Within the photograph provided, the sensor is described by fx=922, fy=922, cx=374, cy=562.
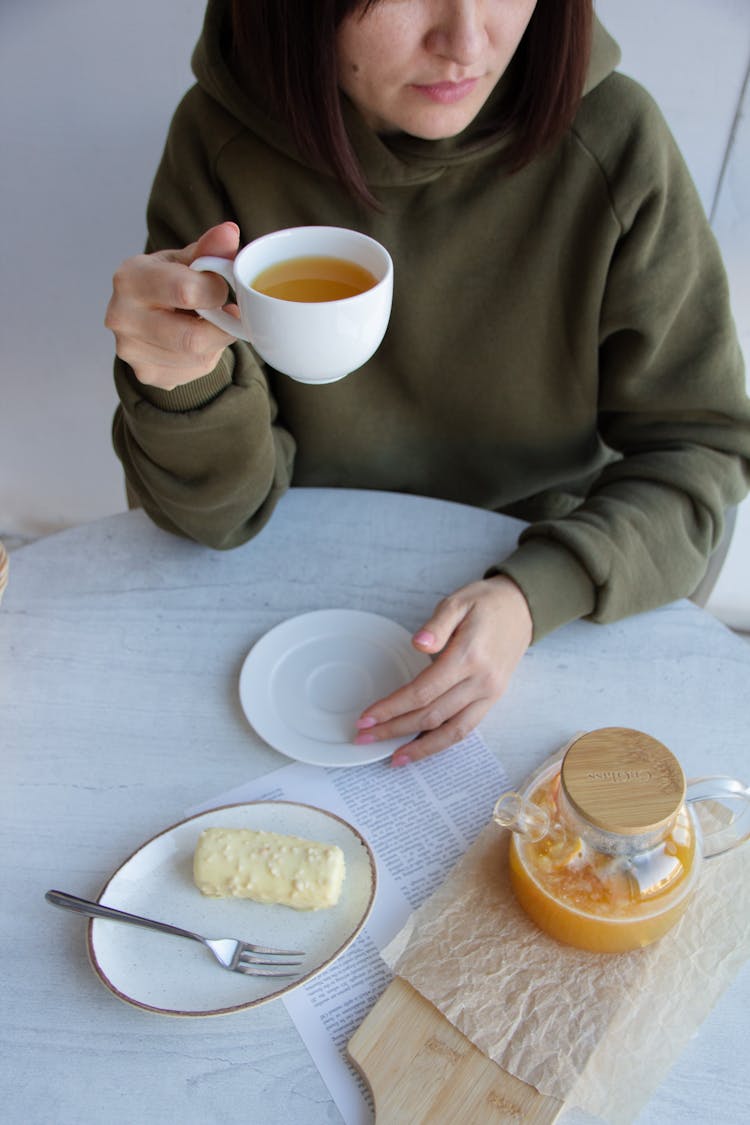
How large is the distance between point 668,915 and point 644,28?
121 cm

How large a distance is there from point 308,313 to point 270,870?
18.2 inches

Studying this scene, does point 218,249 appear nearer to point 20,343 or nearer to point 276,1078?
point 276,1078

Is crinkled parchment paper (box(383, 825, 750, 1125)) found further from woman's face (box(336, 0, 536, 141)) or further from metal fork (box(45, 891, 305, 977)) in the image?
woman's face (box(336, 0, 536, 141))

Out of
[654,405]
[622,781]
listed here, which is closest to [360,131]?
[654,405]

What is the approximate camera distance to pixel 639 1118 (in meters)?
0.66

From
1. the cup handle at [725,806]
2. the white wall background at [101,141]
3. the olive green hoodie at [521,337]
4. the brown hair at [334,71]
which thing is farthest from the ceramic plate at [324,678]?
the white wall background at [101,141]

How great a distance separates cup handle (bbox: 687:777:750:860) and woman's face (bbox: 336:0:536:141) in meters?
0.69

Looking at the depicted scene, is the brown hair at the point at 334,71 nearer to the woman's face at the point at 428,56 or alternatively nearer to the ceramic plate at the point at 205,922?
the woman's face at the point at 428,56

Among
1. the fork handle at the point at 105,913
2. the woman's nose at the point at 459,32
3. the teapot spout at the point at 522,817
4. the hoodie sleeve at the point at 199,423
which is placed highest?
the woman's nose at the point at 459,32

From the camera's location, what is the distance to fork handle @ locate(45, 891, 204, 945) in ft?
2.48

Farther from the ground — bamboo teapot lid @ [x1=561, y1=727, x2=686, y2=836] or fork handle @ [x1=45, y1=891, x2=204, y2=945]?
bamboo teapot lid @ [x1=561, y1=727, x2=686, y2=836]

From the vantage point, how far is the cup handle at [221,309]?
2.48ft

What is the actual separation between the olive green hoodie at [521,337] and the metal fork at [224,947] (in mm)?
444

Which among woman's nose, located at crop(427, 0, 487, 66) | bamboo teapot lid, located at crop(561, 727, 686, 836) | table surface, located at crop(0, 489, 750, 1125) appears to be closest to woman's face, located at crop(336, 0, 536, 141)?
woman's nose, located at crop(427, 0, 487, 66)
